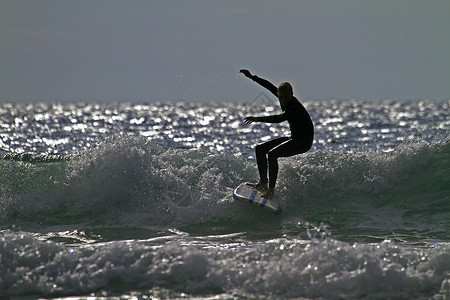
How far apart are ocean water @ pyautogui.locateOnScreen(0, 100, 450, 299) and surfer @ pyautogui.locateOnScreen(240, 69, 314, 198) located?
1063 mm

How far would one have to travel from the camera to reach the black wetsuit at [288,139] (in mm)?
9000

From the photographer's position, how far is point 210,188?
11.1m

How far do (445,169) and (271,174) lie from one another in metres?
5.15

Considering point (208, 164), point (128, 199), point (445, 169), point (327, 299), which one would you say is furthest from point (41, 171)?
point (445, 169)

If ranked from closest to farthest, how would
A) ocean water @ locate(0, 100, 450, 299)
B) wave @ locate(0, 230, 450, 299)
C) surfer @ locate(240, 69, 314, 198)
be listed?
wave @ locate(0, 230, 450, 299) → ocean water @ locate(0, 100, 450, 299) → surfer @ locate(240, 69, 314, 198)

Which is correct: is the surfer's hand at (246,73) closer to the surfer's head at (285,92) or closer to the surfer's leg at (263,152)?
the surfer's head at (285,92)

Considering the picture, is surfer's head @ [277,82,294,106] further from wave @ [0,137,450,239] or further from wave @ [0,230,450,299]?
wave @ [0,230,450,299]

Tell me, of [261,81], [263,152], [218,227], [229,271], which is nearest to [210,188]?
[218,227]

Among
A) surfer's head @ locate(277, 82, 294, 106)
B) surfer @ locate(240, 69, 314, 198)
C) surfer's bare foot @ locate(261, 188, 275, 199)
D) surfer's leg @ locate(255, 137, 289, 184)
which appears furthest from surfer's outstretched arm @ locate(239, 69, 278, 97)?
surfer's bare foot @ locate(261, 188, 275, 199)

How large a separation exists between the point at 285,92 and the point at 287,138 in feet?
2.97

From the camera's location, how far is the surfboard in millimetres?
9719

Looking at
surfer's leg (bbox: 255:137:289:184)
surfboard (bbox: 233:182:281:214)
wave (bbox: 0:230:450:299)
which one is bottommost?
wave (bbox: 0:230:450:299)

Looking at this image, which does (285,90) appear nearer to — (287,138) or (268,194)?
(287,138)

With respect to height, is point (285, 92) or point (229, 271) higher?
point (285, 92)
